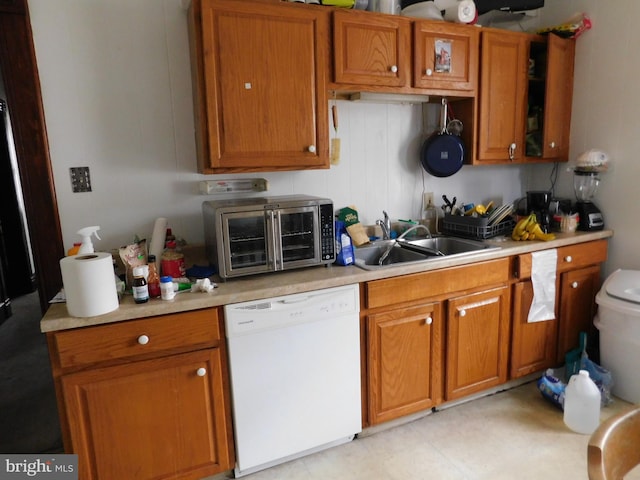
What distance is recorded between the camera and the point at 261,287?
1.74m

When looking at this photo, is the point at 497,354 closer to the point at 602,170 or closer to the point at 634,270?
the point at 634,270

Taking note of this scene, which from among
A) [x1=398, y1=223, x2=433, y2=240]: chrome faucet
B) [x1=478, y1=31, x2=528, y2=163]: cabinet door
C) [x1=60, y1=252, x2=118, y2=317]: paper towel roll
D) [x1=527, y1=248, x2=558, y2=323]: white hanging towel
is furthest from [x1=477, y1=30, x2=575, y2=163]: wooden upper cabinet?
[x1=60, y1=252, x2=118, y2=317]: paper towel roll

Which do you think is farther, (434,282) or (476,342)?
(476,342)

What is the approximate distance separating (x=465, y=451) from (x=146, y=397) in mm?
1454

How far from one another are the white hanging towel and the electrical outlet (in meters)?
2.29

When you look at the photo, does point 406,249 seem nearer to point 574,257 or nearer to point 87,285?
point 574,257

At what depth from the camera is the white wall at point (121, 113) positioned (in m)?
1.86

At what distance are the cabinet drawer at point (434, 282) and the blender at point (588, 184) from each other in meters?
0.79

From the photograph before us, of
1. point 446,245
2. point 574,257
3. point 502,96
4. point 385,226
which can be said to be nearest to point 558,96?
point 502,96

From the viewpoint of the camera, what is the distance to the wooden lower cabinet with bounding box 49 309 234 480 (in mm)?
1511

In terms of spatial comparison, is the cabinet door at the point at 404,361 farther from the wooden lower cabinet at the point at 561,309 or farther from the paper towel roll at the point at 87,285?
the paper towel roll at the point at 87,285

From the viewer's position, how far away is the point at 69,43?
1.85m

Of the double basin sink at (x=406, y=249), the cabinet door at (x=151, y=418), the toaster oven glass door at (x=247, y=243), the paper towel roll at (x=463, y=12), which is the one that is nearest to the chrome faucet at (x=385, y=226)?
the double basin sink at (x=406, y=249)

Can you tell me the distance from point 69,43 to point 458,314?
2.21 m
